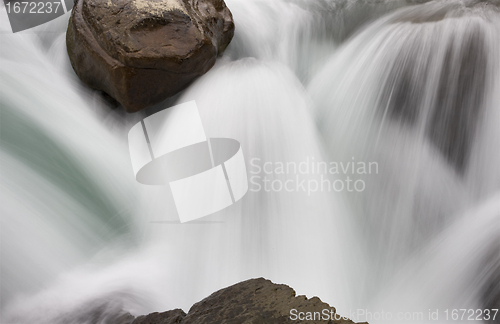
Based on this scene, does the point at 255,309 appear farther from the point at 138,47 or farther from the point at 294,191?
the point at 138,47

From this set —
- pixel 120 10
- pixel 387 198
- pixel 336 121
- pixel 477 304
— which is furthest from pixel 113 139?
pixel 477 304

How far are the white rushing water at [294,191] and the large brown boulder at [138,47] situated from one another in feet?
0.52

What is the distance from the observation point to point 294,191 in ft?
7.25

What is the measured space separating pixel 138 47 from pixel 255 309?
170 cm

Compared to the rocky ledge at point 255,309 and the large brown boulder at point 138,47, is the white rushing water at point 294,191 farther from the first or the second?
the rocky ledge at point 255,309

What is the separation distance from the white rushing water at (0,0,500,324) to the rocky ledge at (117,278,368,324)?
14.9 inches

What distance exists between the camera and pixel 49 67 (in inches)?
107

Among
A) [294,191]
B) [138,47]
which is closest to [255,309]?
[294,191]

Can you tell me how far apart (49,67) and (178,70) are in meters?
0.96

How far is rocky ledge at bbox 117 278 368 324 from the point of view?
1.37 metres

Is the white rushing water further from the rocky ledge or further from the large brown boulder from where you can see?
the rocky ledge

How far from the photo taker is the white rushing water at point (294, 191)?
6.17 feet

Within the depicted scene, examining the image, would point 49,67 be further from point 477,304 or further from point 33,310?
point 477,304

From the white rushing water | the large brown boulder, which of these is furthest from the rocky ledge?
the large brown boulder
